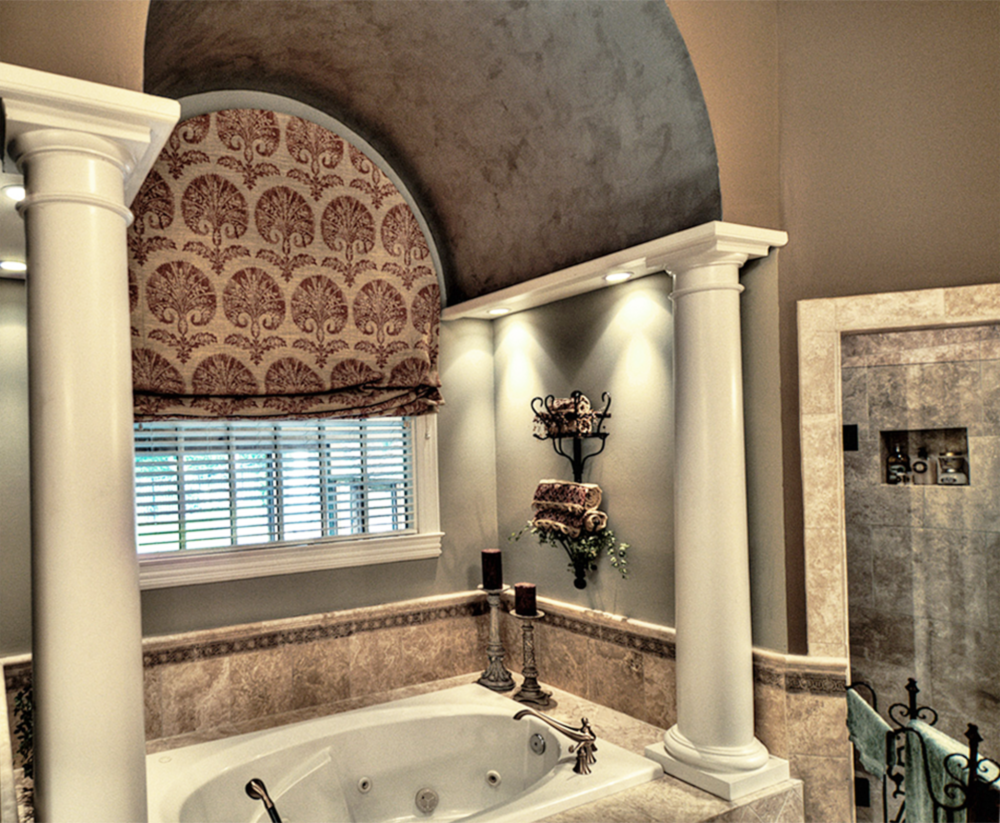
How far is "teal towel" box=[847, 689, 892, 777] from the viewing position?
7.31 ft

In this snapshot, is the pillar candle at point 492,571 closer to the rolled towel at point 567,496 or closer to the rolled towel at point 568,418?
the rolled towel at point 567,496

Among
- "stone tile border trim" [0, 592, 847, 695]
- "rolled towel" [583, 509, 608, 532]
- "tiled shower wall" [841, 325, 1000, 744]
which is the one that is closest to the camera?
"stone tile border trim" [0, 592, 847, 695]

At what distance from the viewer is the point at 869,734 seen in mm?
2279

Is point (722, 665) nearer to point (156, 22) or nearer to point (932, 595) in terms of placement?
point (932, 595)

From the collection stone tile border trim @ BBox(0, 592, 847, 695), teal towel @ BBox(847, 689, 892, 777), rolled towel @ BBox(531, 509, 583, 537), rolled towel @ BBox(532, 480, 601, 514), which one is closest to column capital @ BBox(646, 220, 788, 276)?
rolled towel @ BBox(532, 480, 601, 514)

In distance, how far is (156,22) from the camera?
7.39 feet

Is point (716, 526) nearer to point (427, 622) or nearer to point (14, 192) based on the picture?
point (427, 622)

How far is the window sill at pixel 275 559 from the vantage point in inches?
112

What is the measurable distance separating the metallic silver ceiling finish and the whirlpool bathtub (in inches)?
70.7

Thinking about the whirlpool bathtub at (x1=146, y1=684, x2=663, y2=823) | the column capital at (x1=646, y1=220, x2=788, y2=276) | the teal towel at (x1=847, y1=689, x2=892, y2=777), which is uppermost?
the column capital at (x1=646, y1=220, x2=788, y2=276)

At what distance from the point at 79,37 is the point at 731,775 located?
2.56 meters

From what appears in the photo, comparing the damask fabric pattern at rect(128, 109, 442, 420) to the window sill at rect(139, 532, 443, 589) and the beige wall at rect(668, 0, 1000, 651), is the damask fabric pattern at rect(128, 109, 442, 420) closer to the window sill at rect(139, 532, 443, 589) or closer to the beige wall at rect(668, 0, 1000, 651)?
the window sill at rect(139, 532, 443, 589)

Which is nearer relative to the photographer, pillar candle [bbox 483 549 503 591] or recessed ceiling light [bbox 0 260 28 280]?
recessed ceiling light [bbox 0 260 28 280]

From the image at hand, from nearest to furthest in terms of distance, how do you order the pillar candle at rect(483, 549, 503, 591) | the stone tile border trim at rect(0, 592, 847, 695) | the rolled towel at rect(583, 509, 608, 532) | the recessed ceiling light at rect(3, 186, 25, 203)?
the recessed ceiling light at rect(3, 186, 25, 203)
the stone tile border trim at rect(0, 592, 847, 695)
the rolled towel at rect(583, 509, 608, 532)
the pillar candle at rect(483, 549, 503, 591)
